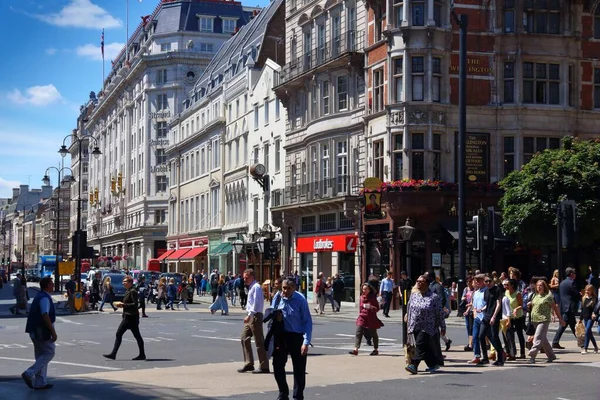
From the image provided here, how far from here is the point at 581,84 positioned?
1721 inches

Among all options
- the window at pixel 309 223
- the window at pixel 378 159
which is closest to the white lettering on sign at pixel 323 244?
the window at pixel 309 223

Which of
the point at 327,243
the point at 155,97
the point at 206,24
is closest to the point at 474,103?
the point at 327,243

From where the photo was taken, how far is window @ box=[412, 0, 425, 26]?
42.5m

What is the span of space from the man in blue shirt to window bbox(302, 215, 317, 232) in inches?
1483

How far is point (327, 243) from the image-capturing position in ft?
163

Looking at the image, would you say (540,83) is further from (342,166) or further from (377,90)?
(342,166)

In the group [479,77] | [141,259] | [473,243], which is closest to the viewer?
[473,243]

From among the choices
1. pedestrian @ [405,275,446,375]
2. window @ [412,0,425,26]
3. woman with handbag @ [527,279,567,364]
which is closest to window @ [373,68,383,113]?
window @ [412,0,425,26]

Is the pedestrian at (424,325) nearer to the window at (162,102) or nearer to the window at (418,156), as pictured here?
the window at (418,156)

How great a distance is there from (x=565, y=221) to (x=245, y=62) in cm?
4582

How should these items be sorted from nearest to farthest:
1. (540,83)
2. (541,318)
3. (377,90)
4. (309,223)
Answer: (541,318) → (540,83) → (377,90) → (309,223)

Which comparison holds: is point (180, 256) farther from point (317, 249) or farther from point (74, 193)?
point (74, 193)

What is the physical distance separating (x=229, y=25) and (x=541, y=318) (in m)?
89.0

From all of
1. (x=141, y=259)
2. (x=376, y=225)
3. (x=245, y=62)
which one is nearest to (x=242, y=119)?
(x=245, y=62)
